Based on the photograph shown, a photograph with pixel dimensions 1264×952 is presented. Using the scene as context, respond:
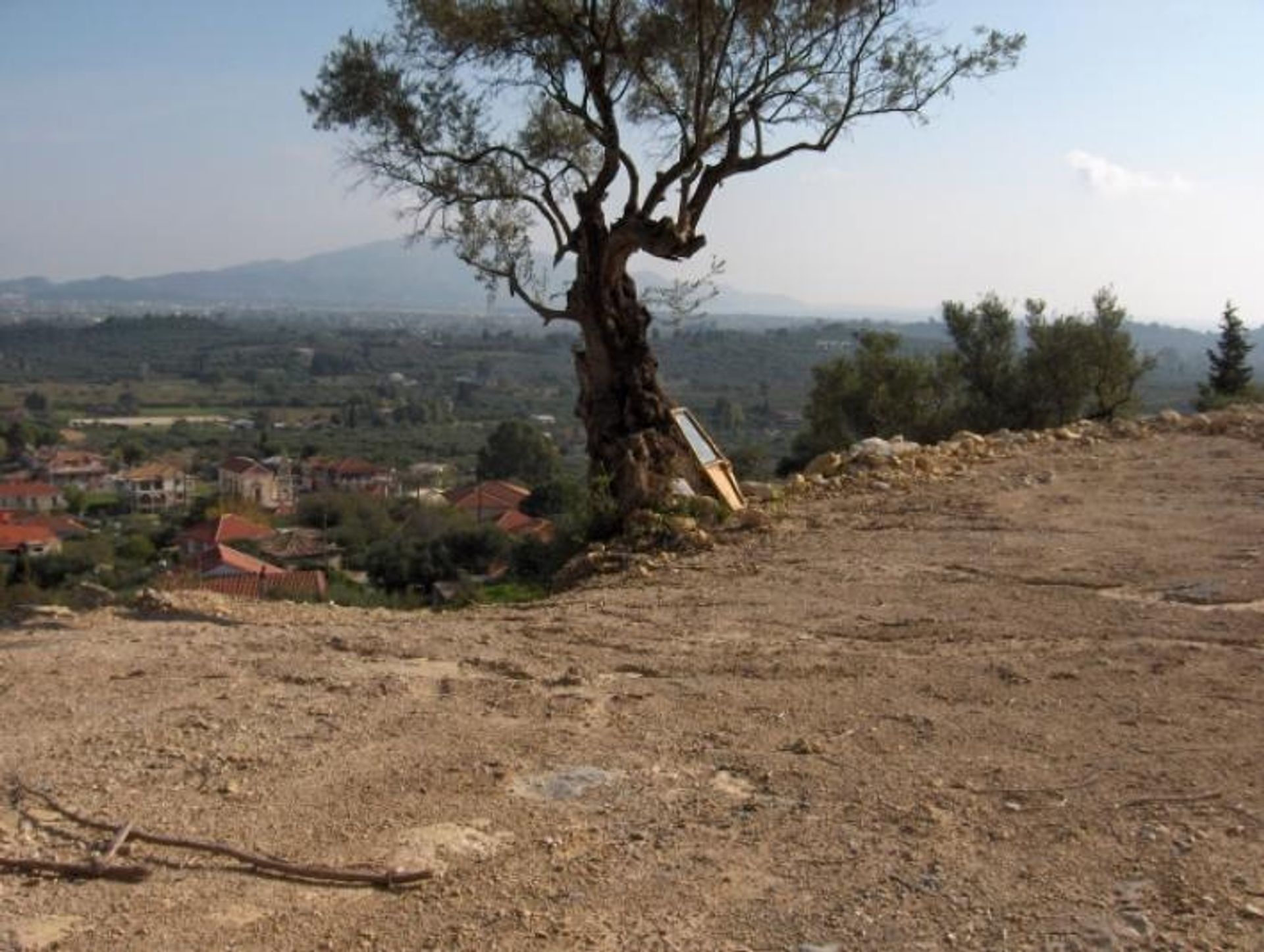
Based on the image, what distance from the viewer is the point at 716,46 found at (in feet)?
36.8

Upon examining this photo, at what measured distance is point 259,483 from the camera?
157 ft

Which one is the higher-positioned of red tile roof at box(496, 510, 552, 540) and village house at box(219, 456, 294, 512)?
red tile roof at box(496, 510, 552, 540)

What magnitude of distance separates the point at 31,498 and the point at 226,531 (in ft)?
79.8

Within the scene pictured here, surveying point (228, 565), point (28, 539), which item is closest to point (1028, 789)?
point (228, 565)

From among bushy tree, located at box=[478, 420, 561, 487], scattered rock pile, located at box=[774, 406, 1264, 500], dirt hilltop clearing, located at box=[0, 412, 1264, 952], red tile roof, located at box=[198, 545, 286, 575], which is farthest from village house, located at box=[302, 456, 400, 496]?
dirt hilltop clearing, located at box=[0, 412, 1264, 952]

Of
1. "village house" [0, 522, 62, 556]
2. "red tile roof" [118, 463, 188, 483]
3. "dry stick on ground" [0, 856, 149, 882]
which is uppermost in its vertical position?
"dry stick on ground" [0, 856, 149, 882]

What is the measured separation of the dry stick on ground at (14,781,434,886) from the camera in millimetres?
3924

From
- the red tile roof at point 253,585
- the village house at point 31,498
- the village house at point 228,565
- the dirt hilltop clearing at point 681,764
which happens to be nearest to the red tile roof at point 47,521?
the village house at point 31,498

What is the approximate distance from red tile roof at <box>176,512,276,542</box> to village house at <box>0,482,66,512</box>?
18.4 metres

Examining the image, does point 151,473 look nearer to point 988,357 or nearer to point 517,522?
point 517,522

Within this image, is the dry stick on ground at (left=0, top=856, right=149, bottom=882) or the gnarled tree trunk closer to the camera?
the dry stick on ground at (left=0, top=856, right=149, bottom=882)

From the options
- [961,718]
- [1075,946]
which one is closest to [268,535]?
[961,718]

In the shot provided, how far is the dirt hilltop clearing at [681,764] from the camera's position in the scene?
3.73m

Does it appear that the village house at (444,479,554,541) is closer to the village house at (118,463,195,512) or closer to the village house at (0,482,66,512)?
the village house at (118,463,195,512)
